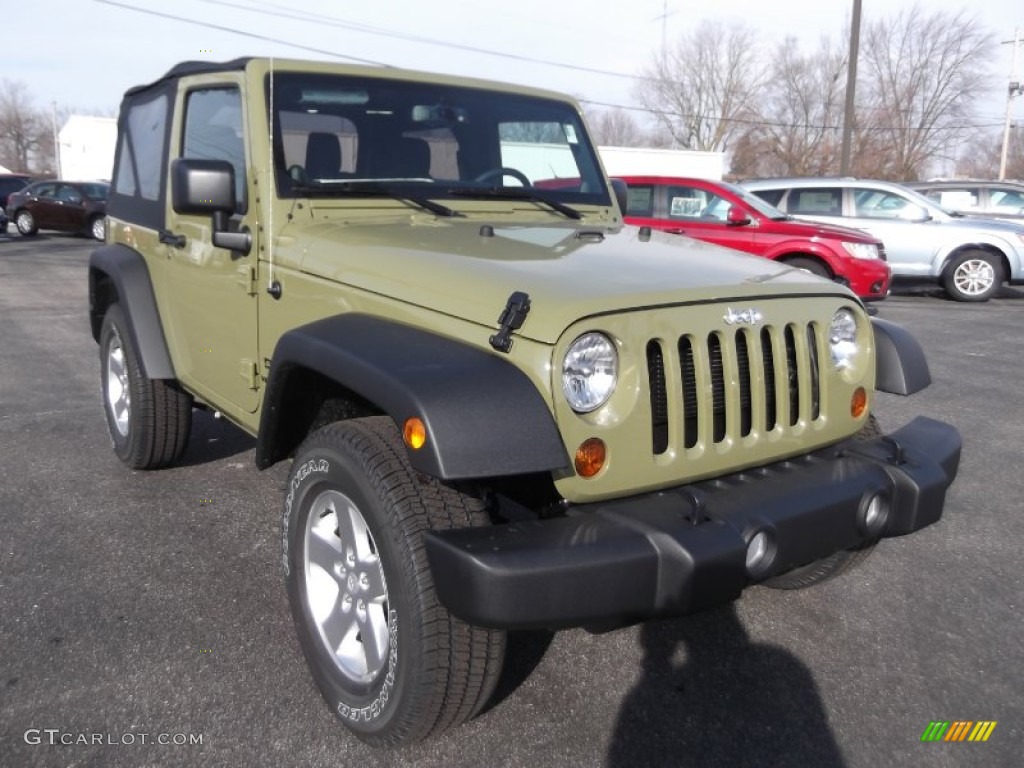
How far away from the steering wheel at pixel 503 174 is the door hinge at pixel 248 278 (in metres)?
0.98

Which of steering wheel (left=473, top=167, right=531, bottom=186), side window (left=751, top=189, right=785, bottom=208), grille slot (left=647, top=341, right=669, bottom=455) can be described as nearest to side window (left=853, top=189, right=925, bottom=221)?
side window (left=751, top=189, right=785, bottom=208)

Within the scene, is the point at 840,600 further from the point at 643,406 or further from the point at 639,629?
the point at 643,406

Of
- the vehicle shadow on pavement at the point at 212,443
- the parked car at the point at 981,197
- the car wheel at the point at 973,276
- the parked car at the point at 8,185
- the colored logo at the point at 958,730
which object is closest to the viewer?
the colored logo at the point at 958,730

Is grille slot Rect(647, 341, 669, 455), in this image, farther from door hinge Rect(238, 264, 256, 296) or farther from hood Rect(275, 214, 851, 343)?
door hinge Rect(238, 264, 256, 296)

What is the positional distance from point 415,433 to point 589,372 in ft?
1.58

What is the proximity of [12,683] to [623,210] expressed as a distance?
3028 mm

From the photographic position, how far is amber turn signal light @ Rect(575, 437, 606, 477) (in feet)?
7.59

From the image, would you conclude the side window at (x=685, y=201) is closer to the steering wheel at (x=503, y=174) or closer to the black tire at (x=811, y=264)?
the black tire at (x=811, y=264)

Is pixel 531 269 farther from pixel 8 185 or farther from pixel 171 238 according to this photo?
pixel 8 185

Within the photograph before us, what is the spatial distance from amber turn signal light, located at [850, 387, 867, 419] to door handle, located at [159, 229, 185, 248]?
275 cm

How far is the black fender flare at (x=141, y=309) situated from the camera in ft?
13.7

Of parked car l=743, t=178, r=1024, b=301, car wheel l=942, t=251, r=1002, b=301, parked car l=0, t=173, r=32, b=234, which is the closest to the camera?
parked car l=743, t=178, r=1024, b=301

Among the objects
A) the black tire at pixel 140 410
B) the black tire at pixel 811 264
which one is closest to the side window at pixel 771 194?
the black tire at pixel 811 264

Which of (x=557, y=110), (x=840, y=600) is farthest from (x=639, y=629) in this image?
(x=557, y=110)
